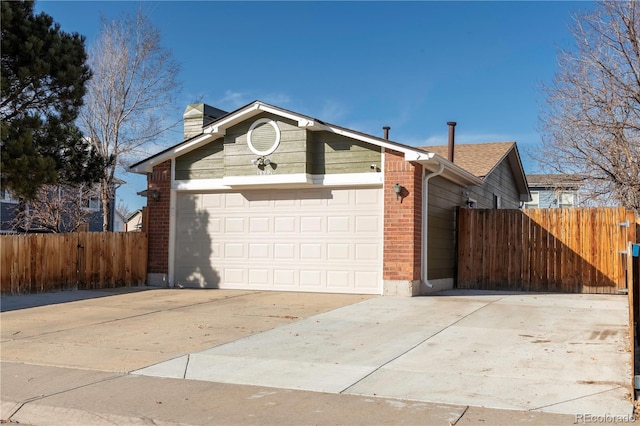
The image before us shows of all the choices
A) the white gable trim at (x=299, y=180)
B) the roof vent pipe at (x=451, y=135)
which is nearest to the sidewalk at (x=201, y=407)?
the white gable trim at (x=299, y=180)

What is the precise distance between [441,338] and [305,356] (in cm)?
209

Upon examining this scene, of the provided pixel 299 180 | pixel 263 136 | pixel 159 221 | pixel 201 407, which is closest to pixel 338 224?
pixel 299 180

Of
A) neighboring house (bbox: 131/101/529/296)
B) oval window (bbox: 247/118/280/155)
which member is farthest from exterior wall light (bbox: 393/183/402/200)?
oval window (bbox: 247/118/280/155)

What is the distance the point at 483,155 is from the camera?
2123cm

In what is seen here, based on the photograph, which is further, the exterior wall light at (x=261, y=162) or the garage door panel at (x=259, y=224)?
the garage door panel at (x=259, y=224)

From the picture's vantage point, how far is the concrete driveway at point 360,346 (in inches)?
236

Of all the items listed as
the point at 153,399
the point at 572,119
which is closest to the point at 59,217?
the point at 572,119

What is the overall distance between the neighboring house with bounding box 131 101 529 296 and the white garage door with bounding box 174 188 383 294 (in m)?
0.02

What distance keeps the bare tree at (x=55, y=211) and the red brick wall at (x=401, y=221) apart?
1663cm

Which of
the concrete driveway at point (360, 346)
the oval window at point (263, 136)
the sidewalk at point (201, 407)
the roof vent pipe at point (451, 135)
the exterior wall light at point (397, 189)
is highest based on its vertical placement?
the roof vent pipe at point (451, 135)

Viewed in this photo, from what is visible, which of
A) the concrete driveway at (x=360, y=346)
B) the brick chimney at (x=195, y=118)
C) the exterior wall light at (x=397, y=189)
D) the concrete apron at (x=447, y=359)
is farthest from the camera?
the brick chimney at (x=195, y=118)

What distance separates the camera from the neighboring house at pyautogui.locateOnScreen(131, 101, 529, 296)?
43.6 feet

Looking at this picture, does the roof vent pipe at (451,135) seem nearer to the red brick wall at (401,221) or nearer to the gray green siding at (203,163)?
the red brick wall at (401,221)

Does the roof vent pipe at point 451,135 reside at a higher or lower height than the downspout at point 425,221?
higher
